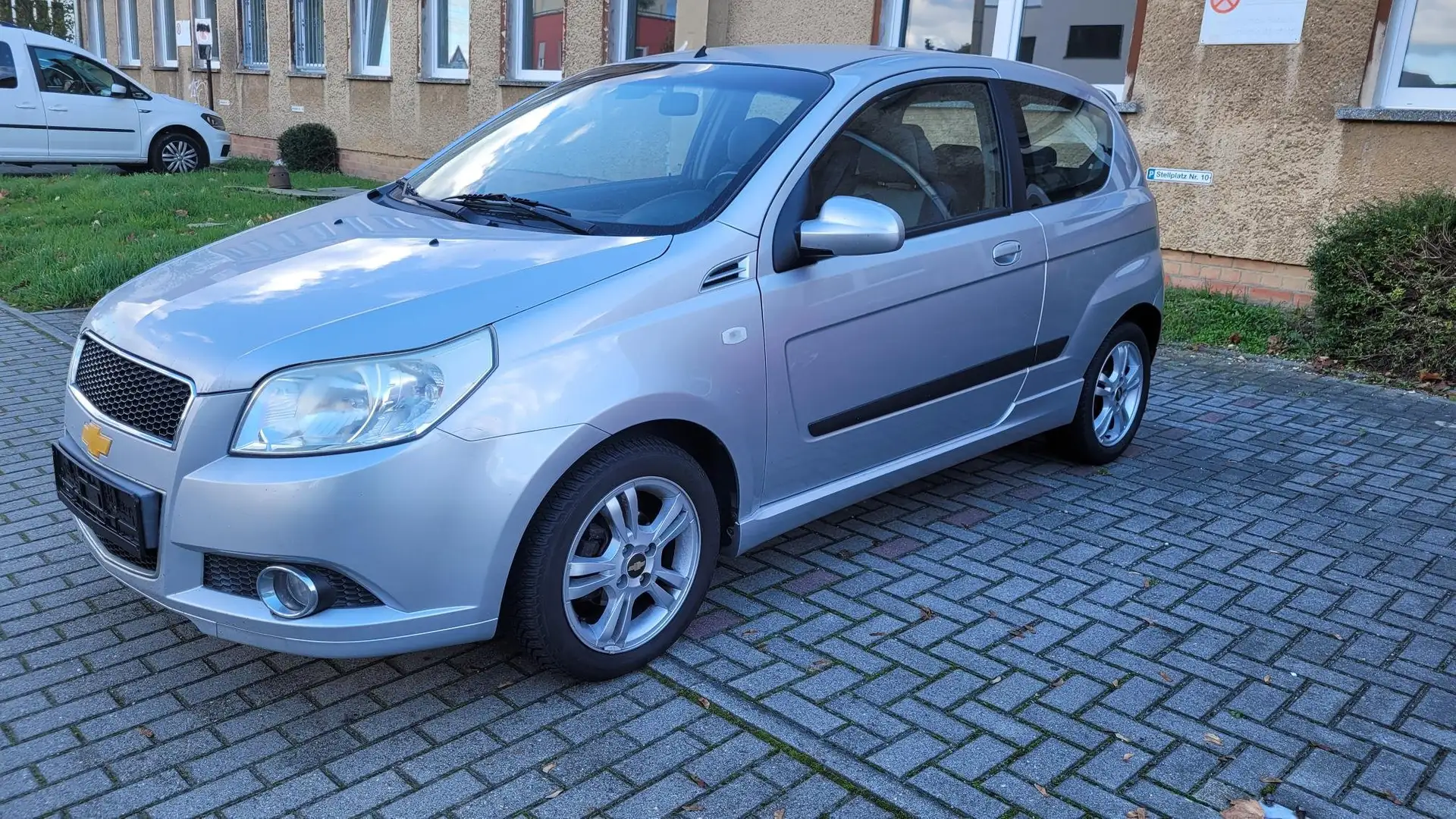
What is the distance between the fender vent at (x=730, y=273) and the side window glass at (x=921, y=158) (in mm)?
331

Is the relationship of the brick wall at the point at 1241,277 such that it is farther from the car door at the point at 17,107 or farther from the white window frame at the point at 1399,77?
the car door at the point at 17,107

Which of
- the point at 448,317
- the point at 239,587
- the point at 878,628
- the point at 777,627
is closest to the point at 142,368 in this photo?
the point at 239,587

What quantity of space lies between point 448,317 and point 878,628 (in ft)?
5.42

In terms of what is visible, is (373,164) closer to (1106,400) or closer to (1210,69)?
(1210,69)

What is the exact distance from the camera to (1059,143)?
4766 mm

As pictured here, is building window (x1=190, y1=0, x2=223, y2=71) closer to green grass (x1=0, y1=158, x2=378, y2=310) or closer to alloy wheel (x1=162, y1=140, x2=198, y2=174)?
alloy wheel (x1=162, y1=140, x2=198, y2=174)

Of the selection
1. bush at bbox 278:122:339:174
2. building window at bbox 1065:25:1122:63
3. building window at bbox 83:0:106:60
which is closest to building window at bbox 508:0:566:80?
bush at bbox 278:122:339:174

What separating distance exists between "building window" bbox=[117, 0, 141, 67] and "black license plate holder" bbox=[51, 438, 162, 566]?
2481 cm

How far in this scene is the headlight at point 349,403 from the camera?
109 inches

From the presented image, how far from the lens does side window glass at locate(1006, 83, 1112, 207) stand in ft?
14.9

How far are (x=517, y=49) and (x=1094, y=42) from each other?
754 cm

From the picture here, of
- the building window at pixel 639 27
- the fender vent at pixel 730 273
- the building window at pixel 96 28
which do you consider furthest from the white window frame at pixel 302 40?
the fender vent at pixel 730 273

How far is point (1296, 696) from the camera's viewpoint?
3355mm

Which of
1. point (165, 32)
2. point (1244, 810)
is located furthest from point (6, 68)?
point (1244, 810)
